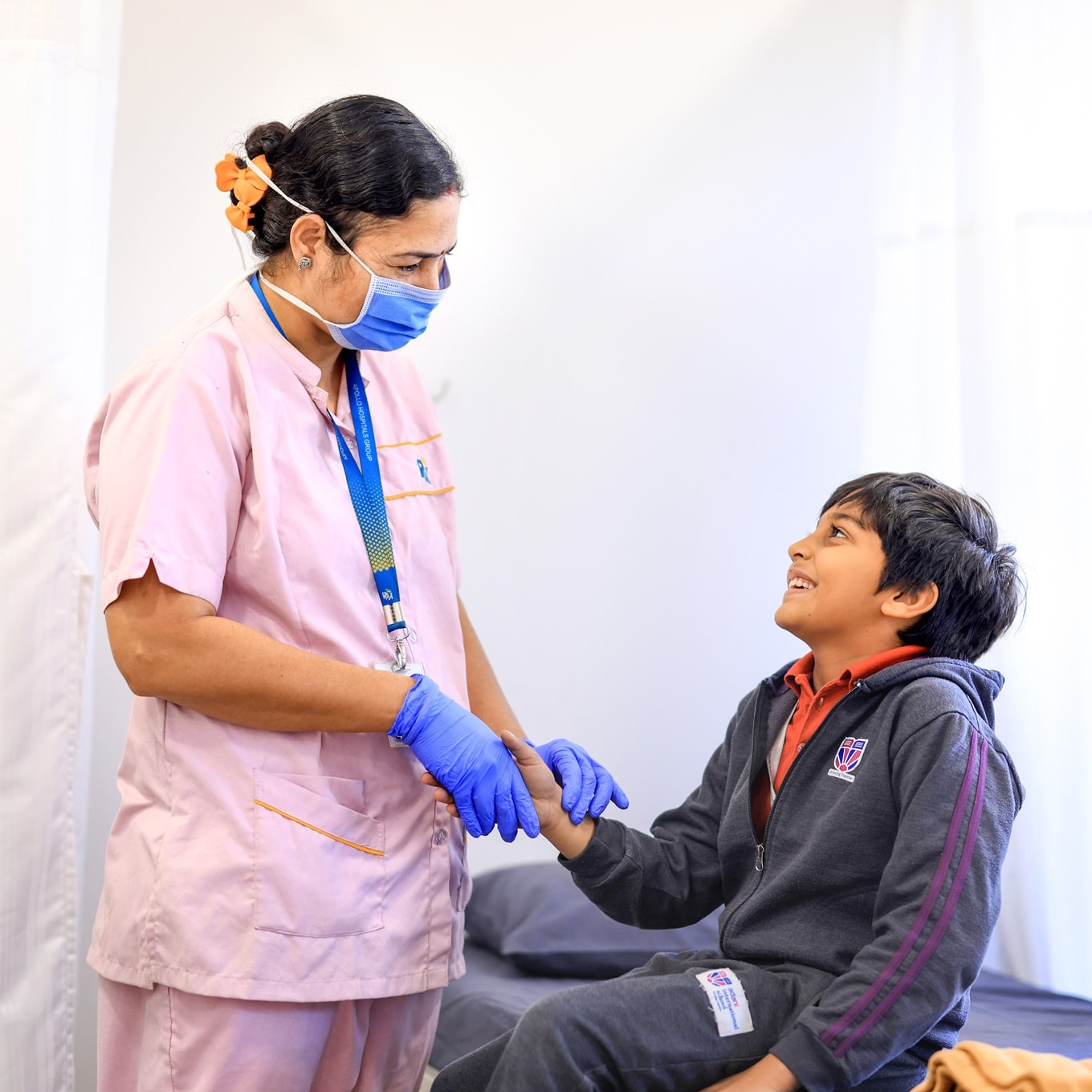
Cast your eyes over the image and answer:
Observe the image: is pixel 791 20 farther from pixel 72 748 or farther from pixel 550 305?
pixel 72 748

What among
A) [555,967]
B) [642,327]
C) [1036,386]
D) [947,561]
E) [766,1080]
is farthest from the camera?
[642,327]

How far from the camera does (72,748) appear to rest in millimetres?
1838

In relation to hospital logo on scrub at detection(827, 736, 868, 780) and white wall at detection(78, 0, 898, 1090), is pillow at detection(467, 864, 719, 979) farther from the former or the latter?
hospital logo on scrub at detection(827, 736, 868, 780)

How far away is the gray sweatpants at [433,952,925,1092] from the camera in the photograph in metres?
1.22

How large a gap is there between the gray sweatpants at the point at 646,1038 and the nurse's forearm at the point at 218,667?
1.30 ft

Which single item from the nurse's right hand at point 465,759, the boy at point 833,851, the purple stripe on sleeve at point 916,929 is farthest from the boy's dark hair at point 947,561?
the nurse's right hand at point 465,759

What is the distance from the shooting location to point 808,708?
1.55 m

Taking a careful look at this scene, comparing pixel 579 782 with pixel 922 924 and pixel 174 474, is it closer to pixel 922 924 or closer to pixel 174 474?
pixel 922 924

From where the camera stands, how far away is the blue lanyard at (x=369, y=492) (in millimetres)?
1434

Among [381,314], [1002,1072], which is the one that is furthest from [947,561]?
[381,314]

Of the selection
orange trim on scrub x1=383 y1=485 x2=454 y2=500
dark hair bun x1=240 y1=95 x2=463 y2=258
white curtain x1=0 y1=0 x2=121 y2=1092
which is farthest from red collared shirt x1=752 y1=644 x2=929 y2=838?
white curtain x1=0 y1=0 x2=121 y2=1092

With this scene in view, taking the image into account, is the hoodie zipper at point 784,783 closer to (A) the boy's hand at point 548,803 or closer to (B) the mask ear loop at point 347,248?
(A) the boy's hand at point 548,803

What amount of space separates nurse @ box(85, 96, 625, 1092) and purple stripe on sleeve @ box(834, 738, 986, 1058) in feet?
1.45

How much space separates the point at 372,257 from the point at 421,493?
31 centimetres
